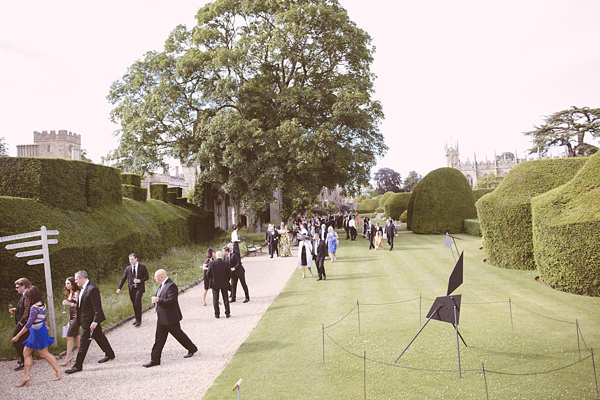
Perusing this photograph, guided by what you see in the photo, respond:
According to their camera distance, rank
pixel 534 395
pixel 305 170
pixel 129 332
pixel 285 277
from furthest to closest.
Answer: pixel 305 170 < pixel 285 277 < pixel 129 332 < pixel 534 395

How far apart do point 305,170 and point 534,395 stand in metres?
20.9

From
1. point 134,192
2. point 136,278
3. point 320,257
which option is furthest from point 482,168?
point 136,278

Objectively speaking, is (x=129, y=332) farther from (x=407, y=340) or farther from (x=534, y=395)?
(x=534, y=395)

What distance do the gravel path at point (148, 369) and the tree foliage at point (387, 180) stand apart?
87033 mm

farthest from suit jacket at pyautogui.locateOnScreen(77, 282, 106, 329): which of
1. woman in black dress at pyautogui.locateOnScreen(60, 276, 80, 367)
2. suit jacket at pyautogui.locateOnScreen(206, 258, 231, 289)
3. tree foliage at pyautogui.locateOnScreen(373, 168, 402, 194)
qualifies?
tree foliage at pyautogui.locateOnScreen(373, 168, 402, 194)

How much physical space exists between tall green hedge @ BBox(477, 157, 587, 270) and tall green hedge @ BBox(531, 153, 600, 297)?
1727mm

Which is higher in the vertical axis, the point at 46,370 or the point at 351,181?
the point at 351,181

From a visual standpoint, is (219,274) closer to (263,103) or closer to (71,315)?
(71,315)

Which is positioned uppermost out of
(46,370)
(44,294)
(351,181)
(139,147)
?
(139,147)

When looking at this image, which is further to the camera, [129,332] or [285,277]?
[285,277]

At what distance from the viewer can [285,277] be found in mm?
16094

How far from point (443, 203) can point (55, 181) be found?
2273cm

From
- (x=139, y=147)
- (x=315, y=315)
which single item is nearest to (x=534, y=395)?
(x=315, y=315)

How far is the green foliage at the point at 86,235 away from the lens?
1118cm
